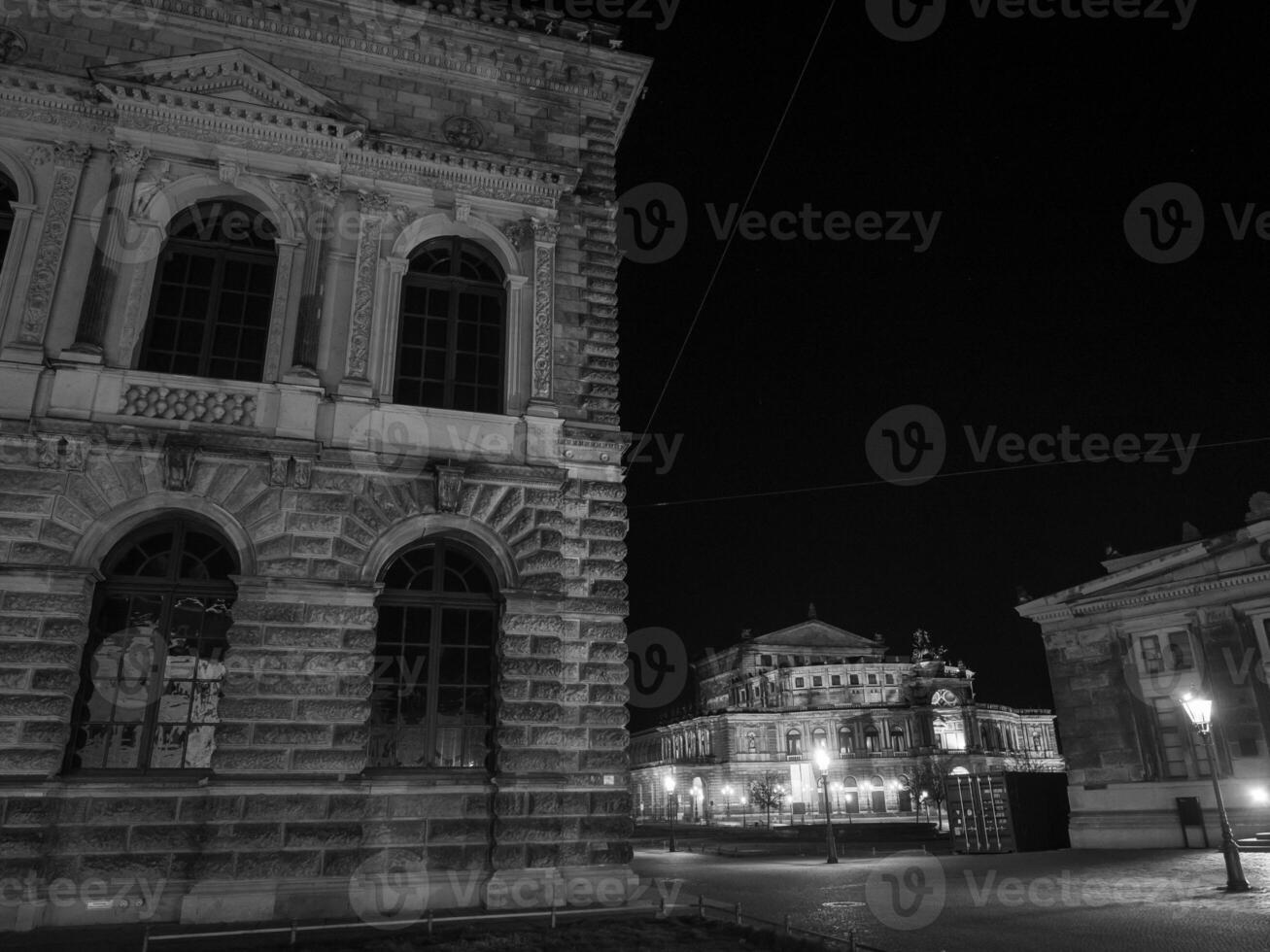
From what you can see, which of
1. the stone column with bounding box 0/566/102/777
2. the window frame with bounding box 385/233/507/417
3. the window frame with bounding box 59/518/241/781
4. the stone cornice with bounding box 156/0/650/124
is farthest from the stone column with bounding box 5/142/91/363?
the window frame with bounding box 385/233/507/417

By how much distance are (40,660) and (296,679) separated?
10.8 ft

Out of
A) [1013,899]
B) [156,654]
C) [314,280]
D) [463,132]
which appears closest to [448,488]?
[314,280]

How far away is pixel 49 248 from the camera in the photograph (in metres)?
14.3

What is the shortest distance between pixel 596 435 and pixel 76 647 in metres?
8.34

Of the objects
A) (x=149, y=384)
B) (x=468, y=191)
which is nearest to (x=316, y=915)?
(x=149, y=384)

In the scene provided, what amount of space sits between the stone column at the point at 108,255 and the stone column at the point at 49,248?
0.47 metres

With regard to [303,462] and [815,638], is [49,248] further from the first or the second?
[815,638]

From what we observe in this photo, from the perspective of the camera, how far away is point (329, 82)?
16422 millimetres

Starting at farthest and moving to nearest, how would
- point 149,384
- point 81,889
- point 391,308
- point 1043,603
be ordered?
point 1043,603 < point 391,308 < point 149,384 < point 81,889

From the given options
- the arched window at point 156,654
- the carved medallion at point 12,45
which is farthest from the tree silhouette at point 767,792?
the carved medallion at point 12,45

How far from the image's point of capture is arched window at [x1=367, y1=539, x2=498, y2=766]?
13.9 meters

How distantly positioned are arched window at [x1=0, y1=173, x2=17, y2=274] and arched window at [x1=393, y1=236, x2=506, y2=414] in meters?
6.15

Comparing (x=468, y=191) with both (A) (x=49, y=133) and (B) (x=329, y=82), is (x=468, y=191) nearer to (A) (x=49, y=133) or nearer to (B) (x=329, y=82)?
(B) (x=329, y=82)

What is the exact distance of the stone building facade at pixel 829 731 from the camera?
104312 mm
